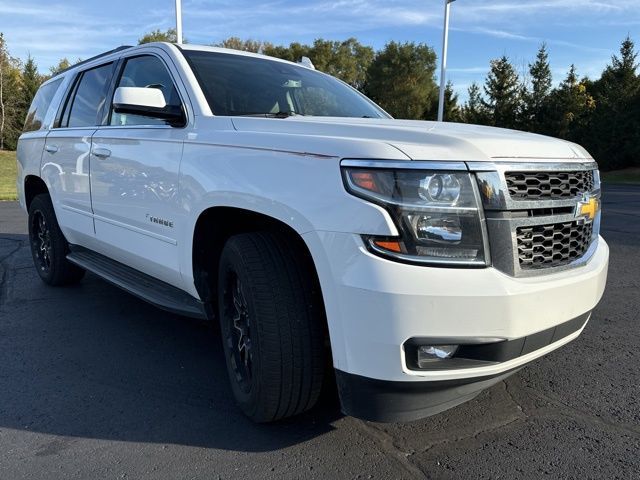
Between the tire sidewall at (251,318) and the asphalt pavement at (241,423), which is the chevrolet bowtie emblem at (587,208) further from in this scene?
the tire sidewall at (251,318)

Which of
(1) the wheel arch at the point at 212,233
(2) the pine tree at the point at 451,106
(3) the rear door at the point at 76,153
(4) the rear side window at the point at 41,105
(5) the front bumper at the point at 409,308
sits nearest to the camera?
(5) the front bumper at the point at 409,308

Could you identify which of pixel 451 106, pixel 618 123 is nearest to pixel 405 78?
pixel 451 106

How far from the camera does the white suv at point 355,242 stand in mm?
2014

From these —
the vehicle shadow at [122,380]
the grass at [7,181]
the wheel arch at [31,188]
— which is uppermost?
the wheel arch at [31,188]

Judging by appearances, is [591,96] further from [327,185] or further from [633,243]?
[327,185]

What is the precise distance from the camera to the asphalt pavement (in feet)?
7.82

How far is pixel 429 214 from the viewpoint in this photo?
2.02 meters

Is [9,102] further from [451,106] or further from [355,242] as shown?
[355,242]

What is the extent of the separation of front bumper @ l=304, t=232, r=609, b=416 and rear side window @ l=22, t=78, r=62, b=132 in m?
4.39

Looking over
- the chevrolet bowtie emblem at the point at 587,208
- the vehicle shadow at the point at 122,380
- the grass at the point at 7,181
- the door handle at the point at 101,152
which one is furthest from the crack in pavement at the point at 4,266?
the grass at the point at 7,181

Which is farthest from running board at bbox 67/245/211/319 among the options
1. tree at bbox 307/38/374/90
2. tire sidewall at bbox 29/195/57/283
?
tree at bbox 307/38/374/90

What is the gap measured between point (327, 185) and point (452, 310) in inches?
26.9

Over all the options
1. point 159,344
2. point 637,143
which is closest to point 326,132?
point 159,344

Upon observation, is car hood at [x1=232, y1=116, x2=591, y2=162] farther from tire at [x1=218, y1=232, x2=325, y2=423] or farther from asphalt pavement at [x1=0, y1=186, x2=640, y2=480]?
asphalt pavement at [x1=0, y1=186, x2=640, y2=480]
